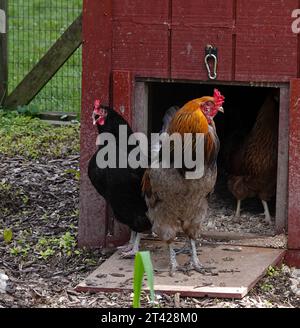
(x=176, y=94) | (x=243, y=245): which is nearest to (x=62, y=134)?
(x=176, y=94)

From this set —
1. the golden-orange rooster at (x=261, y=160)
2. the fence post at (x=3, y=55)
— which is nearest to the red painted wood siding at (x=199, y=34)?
the golden-orange rooster at (x=261, y=160)

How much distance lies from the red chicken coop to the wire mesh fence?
434 cm

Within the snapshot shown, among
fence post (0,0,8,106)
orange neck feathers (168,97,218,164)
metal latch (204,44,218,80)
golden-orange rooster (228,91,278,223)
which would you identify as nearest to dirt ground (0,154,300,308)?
golden-orange rooster (228,91,278,223)

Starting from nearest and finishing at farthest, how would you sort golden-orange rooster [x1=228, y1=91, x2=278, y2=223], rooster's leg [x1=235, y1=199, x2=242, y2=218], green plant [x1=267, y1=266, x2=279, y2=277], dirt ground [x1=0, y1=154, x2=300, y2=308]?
dirt ground [x1=0, y1=154, x2=300, y2=308], green plant [x1=267, y1=266, x2=279, y2=277], golden-orange rooster [x1=228, y1=91, x2=278, y2=223], rooster's leg [x1=235, y1=199, x2=242, y2=218]

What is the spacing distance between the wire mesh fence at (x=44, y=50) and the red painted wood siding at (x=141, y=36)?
14.5 ft

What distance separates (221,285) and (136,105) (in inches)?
64.4

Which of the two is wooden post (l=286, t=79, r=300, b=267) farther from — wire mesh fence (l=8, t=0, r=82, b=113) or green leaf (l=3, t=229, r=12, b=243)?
wire mesh fence (l=8, t=0, r=82, b=113)

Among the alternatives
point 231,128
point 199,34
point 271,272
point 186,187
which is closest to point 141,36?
point 199,34

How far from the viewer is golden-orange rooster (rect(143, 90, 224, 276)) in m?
6.68

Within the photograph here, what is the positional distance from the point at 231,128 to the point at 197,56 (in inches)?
81.3

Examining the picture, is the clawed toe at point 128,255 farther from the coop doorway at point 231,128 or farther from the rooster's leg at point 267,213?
the rooster's leg at point 267,213

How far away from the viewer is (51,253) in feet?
24.9

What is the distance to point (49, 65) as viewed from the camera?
11164 millimetres

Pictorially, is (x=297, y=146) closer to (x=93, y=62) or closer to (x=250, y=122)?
(x=93, y=62)
